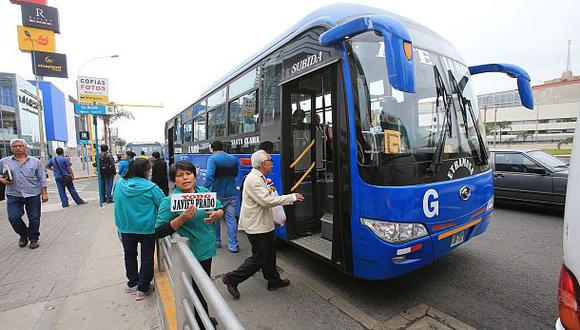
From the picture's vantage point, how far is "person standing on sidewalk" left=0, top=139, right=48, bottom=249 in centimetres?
507

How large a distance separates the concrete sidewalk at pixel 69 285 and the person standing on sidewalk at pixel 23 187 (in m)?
0.42

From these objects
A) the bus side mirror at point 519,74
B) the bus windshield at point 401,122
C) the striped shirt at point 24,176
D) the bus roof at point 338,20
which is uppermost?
the bus roof at point 338,20

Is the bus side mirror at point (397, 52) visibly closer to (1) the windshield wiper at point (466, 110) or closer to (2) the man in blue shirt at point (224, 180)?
(1) the windshield wiper at point (466, 110)

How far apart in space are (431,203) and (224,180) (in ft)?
10.8

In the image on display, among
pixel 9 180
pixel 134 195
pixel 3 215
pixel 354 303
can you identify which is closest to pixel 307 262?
pixel 354 303

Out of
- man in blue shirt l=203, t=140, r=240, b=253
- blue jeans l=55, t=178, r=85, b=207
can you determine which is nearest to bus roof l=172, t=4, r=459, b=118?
man in blue shirt l=203, t=140, r=240, b=253

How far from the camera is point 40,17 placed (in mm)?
21219

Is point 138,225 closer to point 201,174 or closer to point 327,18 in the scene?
point 327,18

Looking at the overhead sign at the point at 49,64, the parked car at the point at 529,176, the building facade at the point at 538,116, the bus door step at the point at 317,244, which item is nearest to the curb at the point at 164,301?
the bus door step at the point at 317,244

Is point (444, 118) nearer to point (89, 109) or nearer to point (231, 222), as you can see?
point (231, 222)

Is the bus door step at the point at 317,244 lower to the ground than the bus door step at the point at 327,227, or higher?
lower

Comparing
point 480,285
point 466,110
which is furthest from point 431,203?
point 480,285

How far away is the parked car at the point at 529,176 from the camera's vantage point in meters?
6.52

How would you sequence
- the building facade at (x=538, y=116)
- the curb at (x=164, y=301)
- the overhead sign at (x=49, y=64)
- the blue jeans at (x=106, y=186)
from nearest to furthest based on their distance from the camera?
1. the curb at (x=164, y=301)
2. the blue jeans at (x=106, y=186)
3. the overhead sign at (x=49, y=64)
4. the building facade at (x=538, y=116)
